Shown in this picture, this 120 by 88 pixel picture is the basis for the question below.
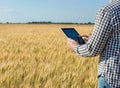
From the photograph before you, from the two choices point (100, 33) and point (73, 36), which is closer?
point (100, 33)

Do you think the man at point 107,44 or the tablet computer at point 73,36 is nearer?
the man at point 107,44

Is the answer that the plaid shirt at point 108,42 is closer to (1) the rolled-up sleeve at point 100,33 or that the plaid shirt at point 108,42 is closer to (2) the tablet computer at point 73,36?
(1) the rolled-up sleeve at point 100,33

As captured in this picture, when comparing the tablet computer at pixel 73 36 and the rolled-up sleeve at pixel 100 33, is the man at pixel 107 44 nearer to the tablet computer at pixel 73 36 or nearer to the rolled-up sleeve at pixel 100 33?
the rolled-up sleeve at pixel 100 33

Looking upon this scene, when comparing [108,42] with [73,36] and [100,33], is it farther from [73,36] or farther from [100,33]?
[73,36]

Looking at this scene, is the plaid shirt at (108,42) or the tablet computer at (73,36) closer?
the plaid shirt at (108,42)

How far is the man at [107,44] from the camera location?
188 cm

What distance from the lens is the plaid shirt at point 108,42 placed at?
1877 millimetres

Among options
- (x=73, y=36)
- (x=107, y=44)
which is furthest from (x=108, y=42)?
(x=73, y=36)

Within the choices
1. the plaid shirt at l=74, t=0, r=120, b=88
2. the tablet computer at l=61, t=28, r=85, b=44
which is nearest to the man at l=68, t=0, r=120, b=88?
the plaid shirt at l=74, t=0, r=120, b=88

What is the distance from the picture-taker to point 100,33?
1.90 m

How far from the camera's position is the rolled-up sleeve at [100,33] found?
1882 mm

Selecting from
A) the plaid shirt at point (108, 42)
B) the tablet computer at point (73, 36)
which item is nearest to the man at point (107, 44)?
the plaid shirt at point (108, 42)

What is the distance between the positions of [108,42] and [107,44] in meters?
0.01

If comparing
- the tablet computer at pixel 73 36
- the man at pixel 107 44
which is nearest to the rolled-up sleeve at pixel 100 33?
the man at pixel 107 44
